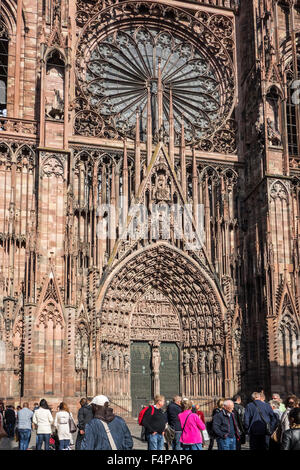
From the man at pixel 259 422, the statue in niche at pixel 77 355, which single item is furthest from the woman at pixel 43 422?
the statue in niche at pixel 77 355

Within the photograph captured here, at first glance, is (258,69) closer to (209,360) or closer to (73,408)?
(209,360)

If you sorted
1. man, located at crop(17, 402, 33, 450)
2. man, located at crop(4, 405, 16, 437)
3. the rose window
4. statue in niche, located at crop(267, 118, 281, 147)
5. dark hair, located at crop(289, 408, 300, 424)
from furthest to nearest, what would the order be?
the rose window < statue in niche, located at crop(267, 118, 281, 147) < man, located at crop(4, 405, 16, 437) < man, located at crop(17, 402, 33, 450) < dark hair, located at crop(289, 408, 300, 424)

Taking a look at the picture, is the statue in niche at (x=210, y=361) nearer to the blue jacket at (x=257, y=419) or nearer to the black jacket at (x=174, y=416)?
the black jacket at (x=174, y=416)

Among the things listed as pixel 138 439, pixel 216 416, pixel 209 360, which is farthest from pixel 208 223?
pixel 216 416

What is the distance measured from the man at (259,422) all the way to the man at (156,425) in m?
1.35

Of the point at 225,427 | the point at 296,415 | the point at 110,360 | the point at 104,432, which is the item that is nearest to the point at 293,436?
the point at 296,415

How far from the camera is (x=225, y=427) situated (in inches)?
418

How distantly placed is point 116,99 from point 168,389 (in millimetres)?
12179

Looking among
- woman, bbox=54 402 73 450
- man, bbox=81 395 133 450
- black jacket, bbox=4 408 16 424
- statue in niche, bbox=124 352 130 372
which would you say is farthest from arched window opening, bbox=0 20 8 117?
man, bbox=81 395 133 450

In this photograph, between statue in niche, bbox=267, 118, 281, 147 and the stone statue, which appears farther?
statue in niche, bbox=267, 118, 281, 147

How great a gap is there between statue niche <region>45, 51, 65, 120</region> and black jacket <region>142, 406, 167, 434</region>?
16.1m

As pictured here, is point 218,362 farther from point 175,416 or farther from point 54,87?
point 175,416

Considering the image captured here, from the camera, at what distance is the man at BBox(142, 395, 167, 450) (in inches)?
418

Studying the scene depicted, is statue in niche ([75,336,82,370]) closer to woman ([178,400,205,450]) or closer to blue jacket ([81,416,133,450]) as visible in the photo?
woman ([178,400,205,450])
